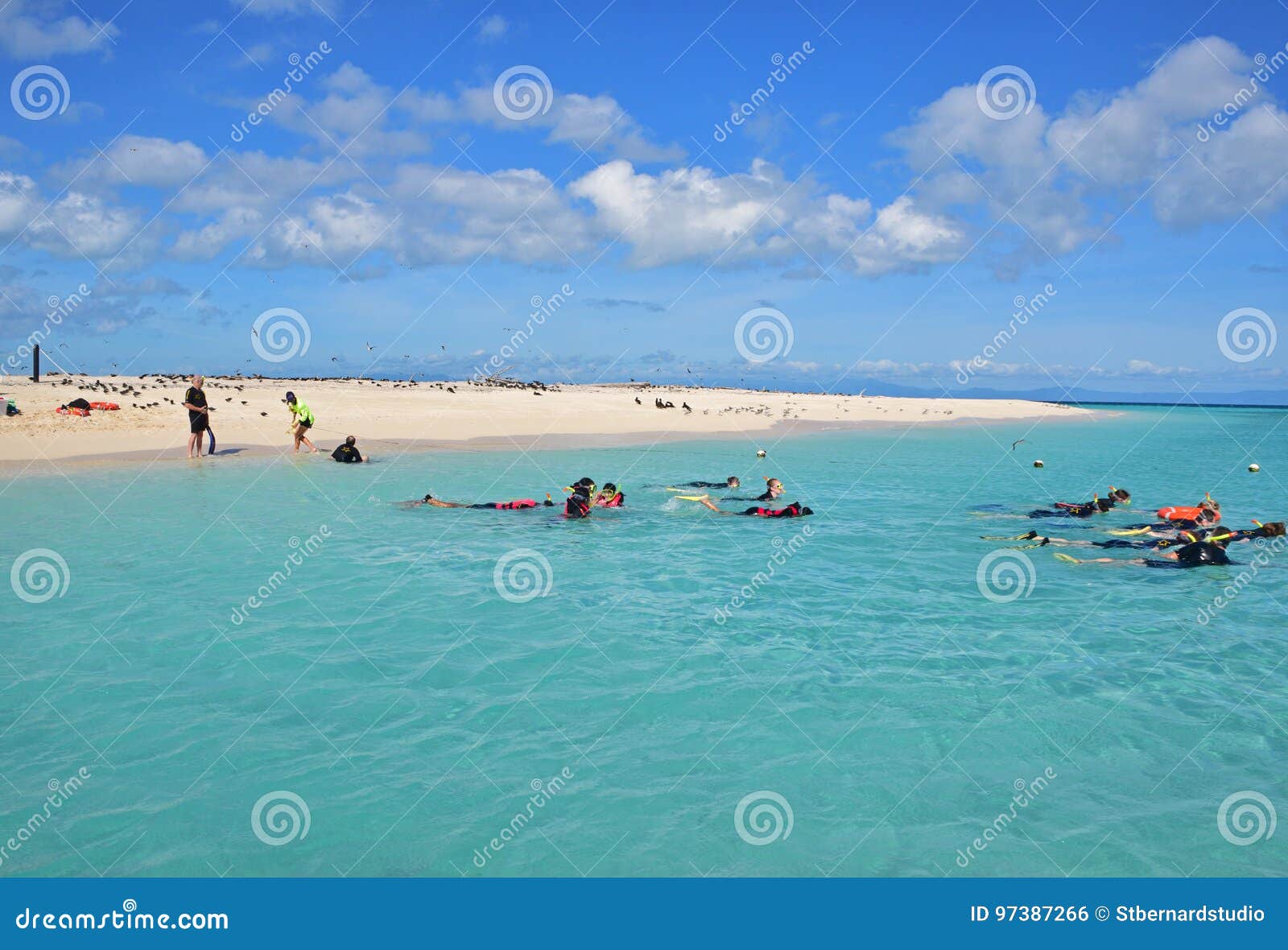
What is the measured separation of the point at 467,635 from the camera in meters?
11.7

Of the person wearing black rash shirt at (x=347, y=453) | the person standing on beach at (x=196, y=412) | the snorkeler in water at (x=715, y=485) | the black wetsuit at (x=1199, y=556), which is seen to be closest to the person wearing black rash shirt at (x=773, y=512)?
the snorkeler in water at (x=715, y=485)

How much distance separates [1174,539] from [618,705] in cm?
1559

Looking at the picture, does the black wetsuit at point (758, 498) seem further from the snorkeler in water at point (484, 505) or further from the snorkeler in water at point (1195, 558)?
the snorkeler in water at point (1195, 558)

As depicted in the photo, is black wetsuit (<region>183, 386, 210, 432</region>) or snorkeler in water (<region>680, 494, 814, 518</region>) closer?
snorkeler in water (<region>680, 494, 814, 518</region>)

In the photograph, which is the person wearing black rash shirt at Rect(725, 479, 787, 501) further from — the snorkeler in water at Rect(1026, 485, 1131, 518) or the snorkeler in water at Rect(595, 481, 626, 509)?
the snorkeler in water at Rect(1026, 485, 1131, 518)

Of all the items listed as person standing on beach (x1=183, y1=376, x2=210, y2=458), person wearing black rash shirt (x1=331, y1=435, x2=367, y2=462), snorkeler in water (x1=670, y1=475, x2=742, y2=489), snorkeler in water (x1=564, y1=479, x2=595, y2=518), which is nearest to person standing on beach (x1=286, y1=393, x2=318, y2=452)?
person wearing black rash shirt (x1=331, y1=435, x2=367, y2=462)

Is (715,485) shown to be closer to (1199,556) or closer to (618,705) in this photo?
(1199,556)

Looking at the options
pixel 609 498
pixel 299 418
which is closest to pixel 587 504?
pixel 609 498

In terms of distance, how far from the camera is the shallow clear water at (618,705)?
6793mm

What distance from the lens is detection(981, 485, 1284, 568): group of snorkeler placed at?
55.7 feet

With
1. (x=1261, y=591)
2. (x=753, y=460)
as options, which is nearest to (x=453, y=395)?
(x=753, y=460)

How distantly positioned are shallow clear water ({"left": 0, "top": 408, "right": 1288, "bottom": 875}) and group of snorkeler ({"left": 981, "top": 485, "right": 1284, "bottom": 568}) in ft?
2.75

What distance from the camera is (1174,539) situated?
1911cm

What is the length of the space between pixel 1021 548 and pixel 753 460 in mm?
20320
